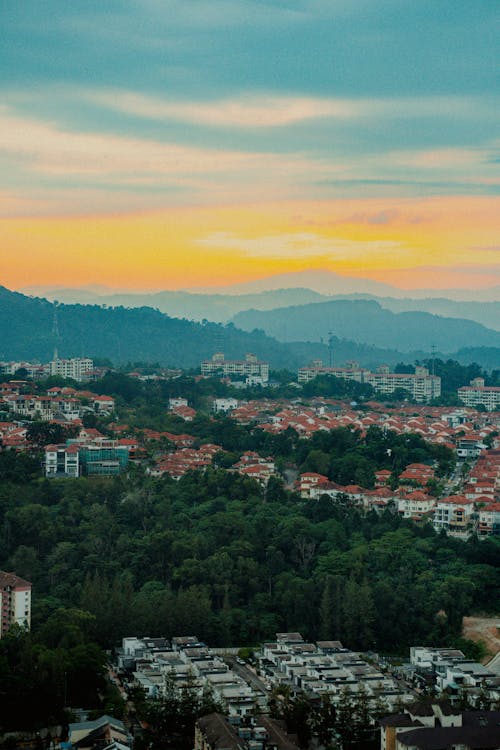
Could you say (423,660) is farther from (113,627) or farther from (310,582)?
(113,627)

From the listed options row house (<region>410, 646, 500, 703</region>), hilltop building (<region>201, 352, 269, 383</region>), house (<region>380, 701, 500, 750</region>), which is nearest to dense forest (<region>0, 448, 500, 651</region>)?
row house (<region>410, 646, 500, 703</region>)

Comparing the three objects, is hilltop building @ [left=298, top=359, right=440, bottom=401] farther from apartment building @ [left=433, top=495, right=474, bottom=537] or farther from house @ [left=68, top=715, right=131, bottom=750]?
house @ [left=68, top=715, right=131, bottom=750]

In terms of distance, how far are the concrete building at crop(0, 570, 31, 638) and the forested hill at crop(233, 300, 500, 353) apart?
239 feet

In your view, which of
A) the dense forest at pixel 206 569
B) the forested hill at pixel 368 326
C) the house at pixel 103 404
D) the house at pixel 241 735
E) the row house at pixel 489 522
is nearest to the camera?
the house at pixel 241 735

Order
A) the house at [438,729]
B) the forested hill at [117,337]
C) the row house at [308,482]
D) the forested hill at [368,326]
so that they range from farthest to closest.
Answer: the forested hill at [368,326]
the forested hill at [117,337]
the row house at [308,482]
the house at [438,729]

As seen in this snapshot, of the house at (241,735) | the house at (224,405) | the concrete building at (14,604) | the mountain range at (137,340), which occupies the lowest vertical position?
the house at (241,735)

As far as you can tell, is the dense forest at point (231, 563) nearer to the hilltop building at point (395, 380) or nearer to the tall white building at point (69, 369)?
the tall white building at point (69, 369)

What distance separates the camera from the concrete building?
15648mm

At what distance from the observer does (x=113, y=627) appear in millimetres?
15680

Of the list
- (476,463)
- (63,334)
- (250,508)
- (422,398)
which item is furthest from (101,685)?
(63,334)

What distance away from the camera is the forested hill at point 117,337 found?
56.5 metres

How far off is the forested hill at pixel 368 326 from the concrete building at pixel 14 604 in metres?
72.8

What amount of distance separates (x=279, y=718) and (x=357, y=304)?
87.1 metres

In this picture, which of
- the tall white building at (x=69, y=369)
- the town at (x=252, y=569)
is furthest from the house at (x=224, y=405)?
the tall white building at (x=69, y=369)
